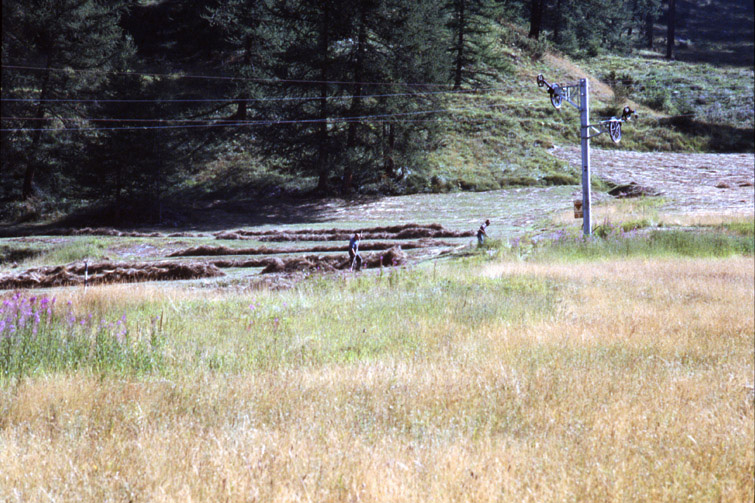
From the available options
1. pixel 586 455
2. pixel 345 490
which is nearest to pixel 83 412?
pixel 345 490

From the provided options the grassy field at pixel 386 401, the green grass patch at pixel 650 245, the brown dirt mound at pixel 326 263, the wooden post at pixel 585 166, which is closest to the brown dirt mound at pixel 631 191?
the wooden post at pixel 585 166

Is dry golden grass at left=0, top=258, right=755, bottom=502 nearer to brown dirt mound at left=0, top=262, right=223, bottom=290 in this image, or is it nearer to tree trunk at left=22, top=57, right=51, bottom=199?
brown dirt mound at left=0, top=262, right=223, bottom=290

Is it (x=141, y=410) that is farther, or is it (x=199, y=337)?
(x=199, y=337)

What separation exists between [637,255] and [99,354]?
1500 cm

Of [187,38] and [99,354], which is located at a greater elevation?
[187,38]

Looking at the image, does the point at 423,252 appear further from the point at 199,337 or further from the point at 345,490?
the point at 345,490

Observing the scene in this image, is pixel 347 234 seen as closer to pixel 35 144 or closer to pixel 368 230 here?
pixel 368 230

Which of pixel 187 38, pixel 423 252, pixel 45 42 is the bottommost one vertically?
pixel 423 252

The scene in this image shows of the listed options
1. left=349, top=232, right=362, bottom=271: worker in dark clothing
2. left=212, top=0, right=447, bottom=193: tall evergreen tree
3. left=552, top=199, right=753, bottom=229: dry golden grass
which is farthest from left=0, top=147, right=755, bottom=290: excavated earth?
left=212, top=0, right=447, bottom=193: tall evergreen tree

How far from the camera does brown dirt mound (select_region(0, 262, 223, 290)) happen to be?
54.9 feet

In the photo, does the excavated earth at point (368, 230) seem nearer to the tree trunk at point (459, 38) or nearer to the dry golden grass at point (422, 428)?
the dry golden grass at point (422, 428)

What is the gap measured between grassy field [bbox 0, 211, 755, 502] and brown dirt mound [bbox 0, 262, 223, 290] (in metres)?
6.55

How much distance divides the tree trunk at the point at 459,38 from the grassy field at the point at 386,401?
47877 millimetres

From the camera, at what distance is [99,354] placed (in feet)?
22.7
